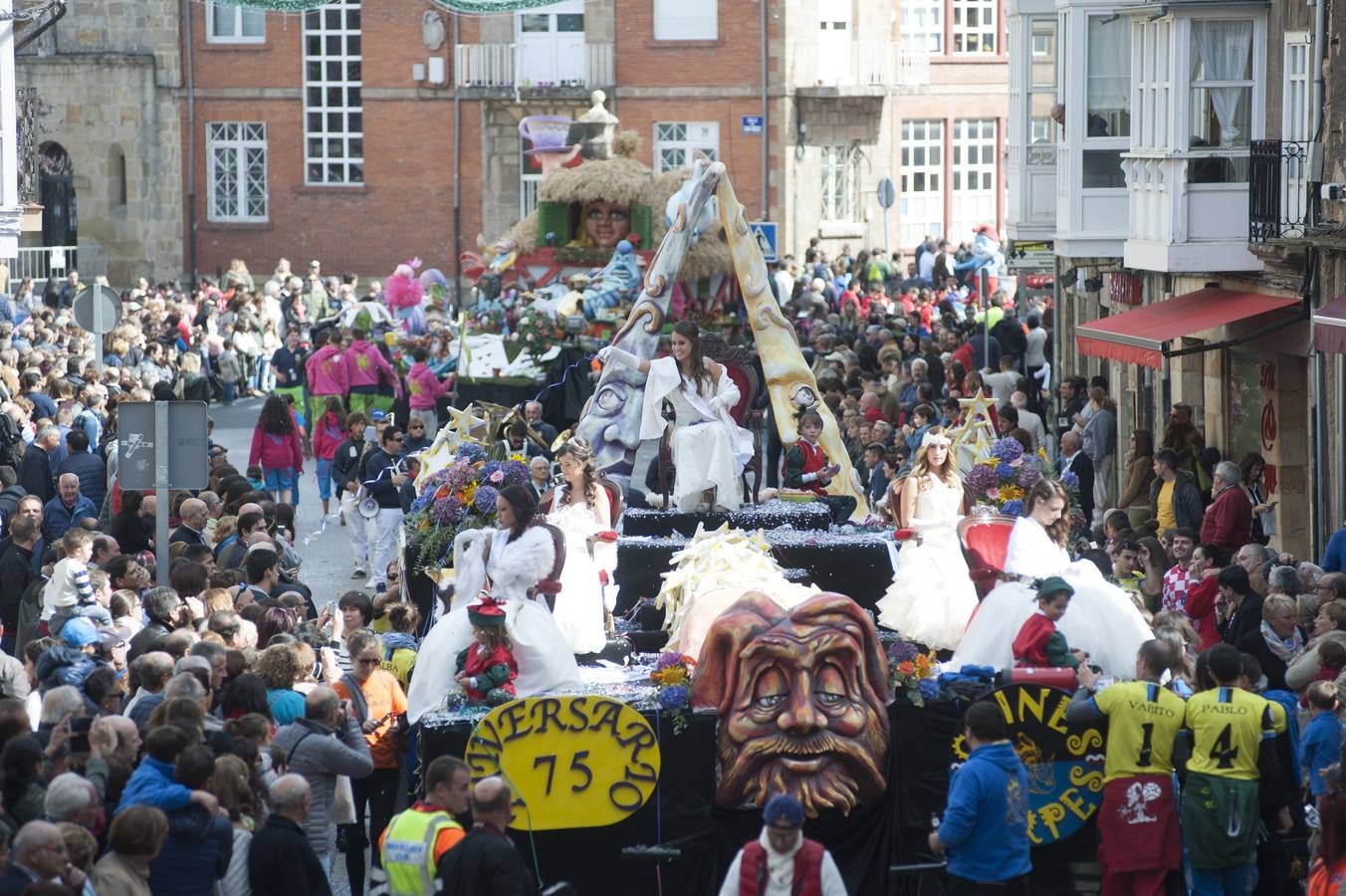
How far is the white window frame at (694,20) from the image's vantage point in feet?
144

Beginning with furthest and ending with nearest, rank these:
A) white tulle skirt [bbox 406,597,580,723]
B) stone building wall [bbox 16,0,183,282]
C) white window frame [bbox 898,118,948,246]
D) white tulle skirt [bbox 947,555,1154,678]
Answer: white window frame [bbox 898,118,948,246], stone building wall [bbox 16,0,183,282], white tulle skirt [bbox 947,555,1154,678], white tulle skirt [bbox 406,597,580,723]

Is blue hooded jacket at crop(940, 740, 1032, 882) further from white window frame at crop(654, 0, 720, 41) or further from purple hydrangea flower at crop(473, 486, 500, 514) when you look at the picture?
white window frame at crop(654, 0, 720, 41)

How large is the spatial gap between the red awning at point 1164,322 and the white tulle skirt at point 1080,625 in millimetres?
6630

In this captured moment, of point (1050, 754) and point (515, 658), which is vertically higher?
point (515, 658)

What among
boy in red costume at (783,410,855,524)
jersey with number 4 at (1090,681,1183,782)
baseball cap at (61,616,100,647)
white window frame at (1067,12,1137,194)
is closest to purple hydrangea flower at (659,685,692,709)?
jersey with number 4 at (1090,681,1183,782)

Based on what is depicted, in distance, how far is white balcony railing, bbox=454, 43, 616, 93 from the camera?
44.0 meters

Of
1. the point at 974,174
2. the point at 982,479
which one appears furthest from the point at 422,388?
the point at 974,174

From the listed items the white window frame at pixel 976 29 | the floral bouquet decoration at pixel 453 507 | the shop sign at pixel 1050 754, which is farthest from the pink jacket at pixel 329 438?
the white window frame at pixel 976 29

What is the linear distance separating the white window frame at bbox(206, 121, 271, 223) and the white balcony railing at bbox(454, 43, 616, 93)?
4.52m

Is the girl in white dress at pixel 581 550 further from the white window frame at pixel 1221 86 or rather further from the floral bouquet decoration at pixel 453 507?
the white window frame at pixel 1221 86

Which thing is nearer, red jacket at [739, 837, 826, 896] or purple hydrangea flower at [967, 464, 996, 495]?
red jacket at [739, 837, 826, 896]

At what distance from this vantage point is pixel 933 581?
1347cm

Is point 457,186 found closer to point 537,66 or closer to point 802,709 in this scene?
point 537,66

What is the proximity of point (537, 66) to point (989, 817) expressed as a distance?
1410 inches
